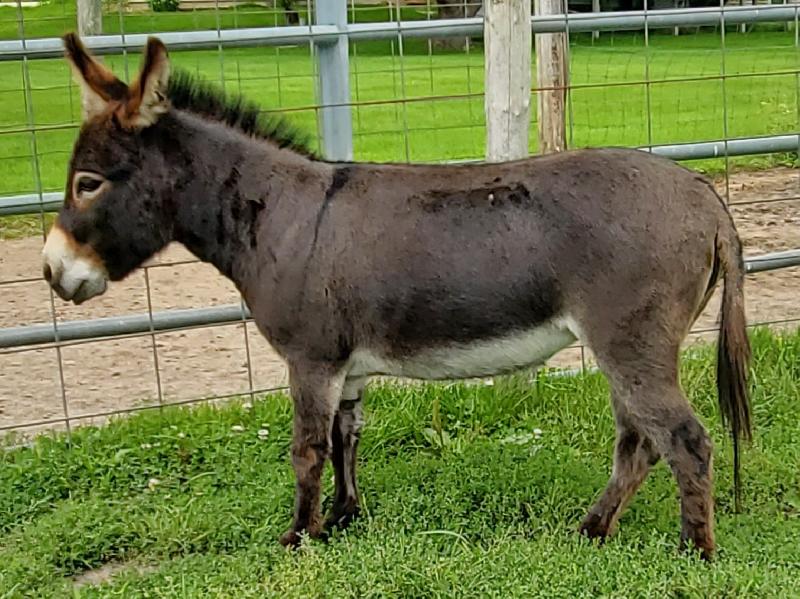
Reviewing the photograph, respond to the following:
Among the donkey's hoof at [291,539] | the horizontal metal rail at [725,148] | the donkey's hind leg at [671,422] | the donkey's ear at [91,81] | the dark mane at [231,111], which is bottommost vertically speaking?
the donkey's hoof at [291,539]

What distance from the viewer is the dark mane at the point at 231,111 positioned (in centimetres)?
403

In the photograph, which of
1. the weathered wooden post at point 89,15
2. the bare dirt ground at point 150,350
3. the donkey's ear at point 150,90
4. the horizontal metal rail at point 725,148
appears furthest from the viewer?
the weathered wooden post at point 89,15

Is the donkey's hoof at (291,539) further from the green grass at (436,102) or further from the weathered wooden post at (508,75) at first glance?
the green grass at (436,102)

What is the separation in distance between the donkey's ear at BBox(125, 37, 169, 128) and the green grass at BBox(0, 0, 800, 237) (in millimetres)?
5707

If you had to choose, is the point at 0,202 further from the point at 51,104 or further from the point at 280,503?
the point at 51,104

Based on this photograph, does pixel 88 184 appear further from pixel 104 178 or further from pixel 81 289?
pixel 81 289

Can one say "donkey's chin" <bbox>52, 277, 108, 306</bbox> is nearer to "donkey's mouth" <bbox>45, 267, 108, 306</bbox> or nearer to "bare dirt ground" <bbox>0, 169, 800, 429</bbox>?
"donkey's mouth" <bbox>45, 267, 108, 306</bbox>

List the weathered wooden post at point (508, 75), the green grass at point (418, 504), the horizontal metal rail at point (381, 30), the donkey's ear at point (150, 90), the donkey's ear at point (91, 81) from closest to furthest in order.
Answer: the green grass at point (418, 504)
the donkey's ear at point (150, 90)
the donkey's ear at point (91, 81)
the horizontal metal rail at point (381, 30)
the weathered wooden post at point (508, 75)

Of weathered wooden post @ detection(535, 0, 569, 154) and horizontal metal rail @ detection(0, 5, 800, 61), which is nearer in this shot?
horizontal metal rail @ detection(0, 5, 800, 61)

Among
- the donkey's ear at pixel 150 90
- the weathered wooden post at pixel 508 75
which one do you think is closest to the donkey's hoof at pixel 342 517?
the donkey's ear at pixel 150 90

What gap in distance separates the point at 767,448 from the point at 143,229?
2.82 metres

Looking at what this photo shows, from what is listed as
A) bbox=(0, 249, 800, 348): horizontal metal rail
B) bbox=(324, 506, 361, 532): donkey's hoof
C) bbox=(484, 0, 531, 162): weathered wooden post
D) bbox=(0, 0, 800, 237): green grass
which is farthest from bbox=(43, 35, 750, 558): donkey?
bbox=(0, 0, 800, 237): green grass

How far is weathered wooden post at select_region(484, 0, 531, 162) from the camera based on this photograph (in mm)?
4867

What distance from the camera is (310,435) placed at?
3928mm
